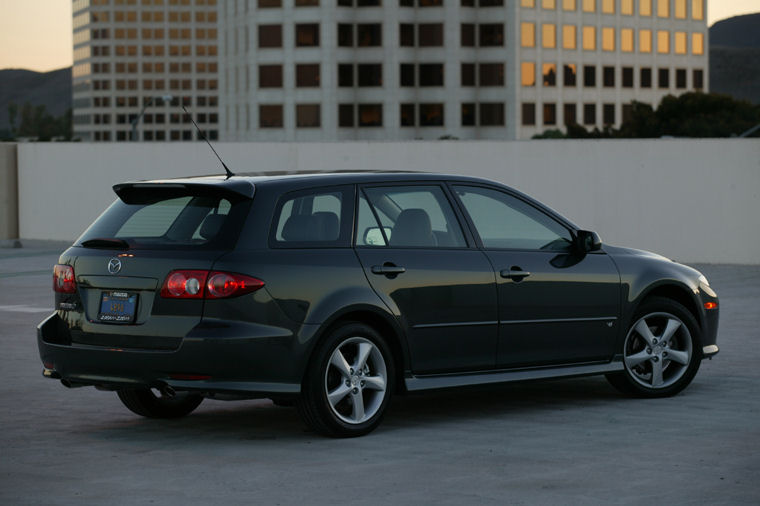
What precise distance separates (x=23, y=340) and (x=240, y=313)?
22.0 feet

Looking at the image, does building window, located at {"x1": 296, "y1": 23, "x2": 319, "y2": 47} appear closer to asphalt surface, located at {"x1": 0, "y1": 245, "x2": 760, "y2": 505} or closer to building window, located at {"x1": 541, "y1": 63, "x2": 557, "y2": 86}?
building window, located at {"x1": 541, "y1": 63, "x2": 557, "y2": 86}

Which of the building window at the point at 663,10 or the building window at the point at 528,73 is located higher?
the building window at the point at 663,10

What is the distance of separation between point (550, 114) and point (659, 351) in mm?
117786

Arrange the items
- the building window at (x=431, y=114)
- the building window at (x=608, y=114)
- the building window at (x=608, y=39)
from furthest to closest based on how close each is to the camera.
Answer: the building window at (x=608, y=114) → the building window at (x=608, y=39) → the building window at (x=431, y=114)

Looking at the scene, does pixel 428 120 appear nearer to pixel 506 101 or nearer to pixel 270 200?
pixel 506 101

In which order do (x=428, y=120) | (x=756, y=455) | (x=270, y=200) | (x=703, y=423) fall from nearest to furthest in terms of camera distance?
(x=756, y=455), (x=270, y=200), (x=703, y=423), (x=428, y=120)

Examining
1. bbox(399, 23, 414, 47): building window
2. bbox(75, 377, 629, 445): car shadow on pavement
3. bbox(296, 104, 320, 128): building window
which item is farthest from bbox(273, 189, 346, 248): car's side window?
bbox(399, 23, 414, 47): building window

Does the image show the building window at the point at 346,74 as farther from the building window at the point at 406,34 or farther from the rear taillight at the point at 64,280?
the rear taillight at the point at 64,280

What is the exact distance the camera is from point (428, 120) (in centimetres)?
12006

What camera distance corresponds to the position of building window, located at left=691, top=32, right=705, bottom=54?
136625 mm

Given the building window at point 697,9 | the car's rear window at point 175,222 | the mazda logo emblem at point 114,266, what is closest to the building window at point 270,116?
the building window at point 697,9

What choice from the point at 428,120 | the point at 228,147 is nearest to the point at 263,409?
the point at 228,147

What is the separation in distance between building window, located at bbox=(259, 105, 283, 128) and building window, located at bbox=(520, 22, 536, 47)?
69.8 ft

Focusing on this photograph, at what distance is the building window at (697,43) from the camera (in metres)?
137
